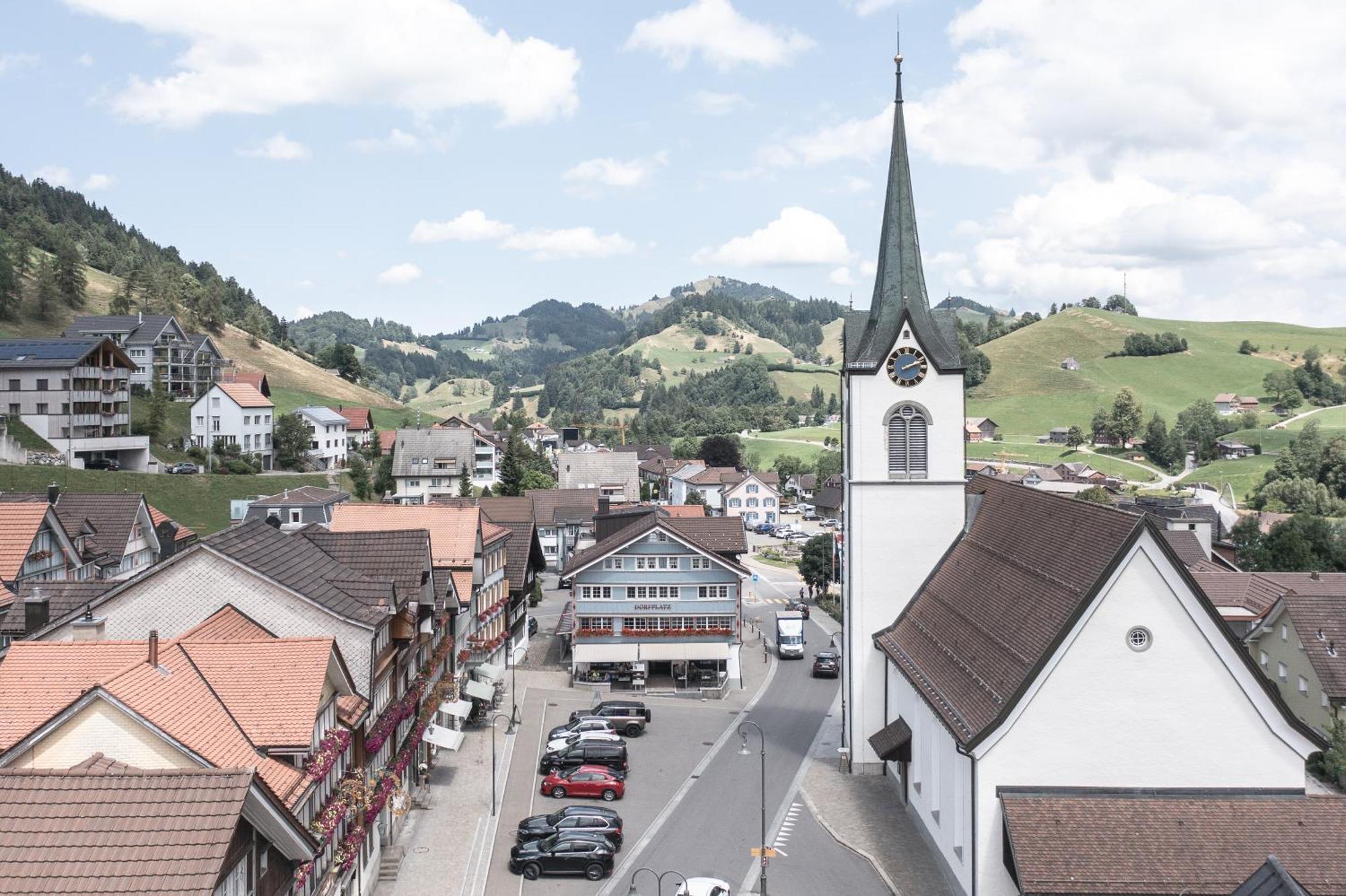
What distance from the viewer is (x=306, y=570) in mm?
32125

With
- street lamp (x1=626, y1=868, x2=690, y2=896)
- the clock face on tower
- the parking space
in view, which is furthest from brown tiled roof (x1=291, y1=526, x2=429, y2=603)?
the clock face on tower

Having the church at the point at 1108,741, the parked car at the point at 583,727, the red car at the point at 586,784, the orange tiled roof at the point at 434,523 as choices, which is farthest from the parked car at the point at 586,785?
the orange tiled roof at the point at 434,523

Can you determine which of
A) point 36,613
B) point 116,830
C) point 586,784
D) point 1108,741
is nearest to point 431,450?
point 586,784

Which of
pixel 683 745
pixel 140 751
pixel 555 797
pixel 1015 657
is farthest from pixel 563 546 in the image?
pixel 140 751

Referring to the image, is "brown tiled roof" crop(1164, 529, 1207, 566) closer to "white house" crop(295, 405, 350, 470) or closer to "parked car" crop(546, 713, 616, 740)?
"parked car" crop(546, 713, 616, 740)

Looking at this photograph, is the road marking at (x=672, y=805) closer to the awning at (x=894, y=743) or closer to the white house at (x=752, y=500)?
the awning at (x=894, y=743)

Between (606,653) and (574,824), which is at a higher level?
(606,653)

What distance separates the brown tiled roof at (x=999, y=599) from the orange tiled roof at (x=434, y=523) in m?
18.6

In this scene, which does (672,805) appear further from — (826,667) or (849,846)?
(826,667)

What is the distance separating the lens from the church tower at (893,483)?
4194 centimetres

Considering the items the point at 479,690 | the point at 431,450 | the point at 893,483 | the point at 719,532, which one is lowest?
the point at 479,690

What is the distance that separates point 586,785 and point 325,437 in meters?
96.5

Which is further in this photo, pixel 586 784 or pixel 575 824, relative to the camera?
pixel 586 784

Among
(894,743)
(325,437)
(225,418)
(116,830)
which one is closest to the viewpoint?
(116,830)
